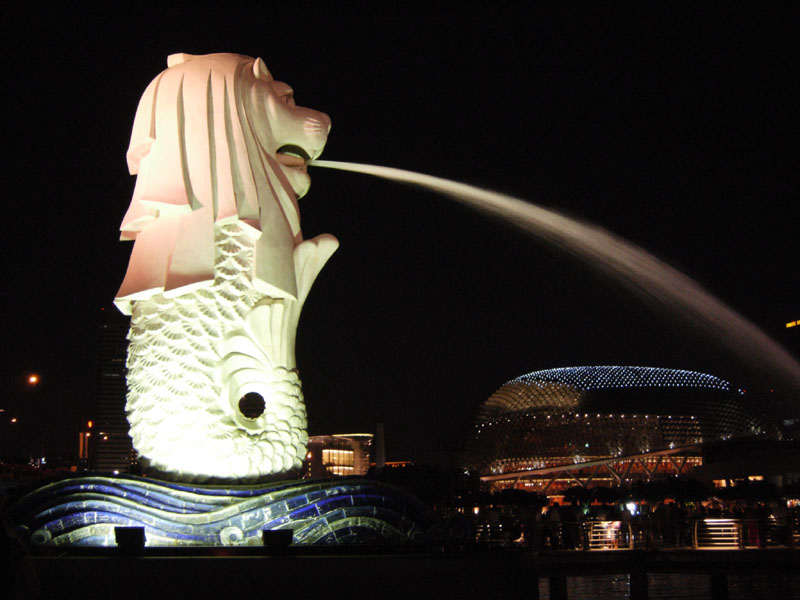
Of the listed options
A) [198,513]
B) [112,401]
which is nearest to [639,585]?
[198,513]

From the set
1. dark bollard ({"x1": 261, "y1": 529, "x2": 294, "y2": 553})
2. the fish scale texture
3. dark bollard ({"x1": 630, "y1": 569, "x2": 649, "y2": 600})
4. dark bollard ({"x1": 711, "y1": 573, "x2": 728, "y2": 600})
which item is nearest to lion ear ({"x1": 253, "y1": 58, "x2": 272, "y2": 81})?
the fish scale texture

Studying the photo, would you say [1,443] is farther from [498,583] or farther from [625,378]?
[625,378]

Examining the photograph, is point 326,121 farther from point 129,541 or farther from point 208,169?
point 129,541

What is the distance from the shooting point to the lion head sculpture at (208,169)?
18062 mm

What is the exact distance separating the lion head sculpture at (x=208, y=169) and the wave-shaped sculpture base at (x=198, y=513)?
3.87 meters

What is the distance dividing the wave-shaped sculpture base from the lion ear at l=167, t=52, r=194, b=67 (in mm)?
8837

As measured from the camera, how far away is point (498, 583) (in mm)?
13172

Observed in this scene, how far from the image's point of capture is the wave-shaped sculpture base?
53.5 feet

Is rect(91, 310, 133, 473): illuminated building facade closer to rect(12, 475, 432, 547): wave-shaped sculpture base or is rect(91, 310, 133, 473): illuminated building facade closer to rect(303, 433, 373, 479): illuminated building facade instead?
rect(303, 433, 373, 479): illuminated building facade

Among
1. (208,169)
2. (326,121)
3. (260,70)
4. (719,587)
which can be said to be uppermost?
(260,70)

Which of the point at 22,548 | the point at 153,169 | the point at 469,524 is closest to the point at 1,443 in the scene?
the point at 153,169

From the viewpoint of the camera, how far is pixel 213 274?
17.9 m

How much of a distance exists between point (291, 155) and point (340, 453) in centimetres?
8430

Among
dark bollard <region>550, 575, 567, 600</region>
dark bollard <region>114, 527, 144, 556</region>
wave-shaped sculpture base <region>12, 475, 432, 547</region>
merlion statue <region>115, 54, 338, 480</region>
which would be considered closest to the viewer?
dark bollard <region>114, 527, 144, 556</region>
